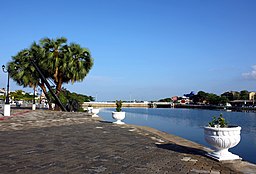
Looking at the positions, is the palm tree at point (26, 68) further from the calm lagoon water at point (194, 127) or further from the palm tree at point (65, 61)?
the calm lagoon water at point (194, 127)

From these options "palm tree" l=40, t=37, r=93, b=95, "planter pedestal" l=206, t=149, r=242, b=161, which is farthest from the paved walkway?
"palm tree" l=40, t=37, r=93, b=95

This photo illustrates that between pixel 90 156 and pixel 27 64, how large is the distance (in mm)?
26016

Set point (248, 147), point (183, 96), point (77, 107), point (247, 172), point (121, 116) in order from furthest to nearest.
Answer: point (183, 96) < point (77, 107) < point (121, 116) < point (248, 147) < point (247, 172)

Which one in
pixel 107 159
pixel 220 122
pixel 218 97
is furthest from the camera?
pixel 218 97

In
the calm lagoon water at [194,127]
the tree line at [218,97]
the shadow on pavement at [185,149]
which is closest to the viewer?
the shadow on pavement at [185,149]

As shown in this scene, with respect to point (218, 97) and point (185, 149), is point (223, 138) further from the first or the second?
point (218, 97)

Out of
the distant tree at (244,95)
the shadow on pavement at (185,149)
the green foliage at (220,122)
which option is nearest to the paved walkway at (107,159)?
the shadow on pavement at (185,149)

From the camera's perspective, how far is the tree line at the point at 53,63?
27.5 meters

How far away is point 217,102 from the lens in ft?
400

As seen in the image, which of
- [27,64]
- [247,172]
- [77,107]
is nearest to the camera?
[247,172]

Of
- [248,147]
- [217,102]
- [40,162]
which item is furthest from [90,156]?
[217,102]

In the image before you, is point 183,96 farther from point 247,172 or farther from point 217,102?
point 247,172

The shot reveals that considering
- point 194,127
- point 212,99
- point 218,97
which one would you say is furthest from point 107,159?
point 212,99

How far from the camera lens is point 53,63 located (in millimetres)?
27438
